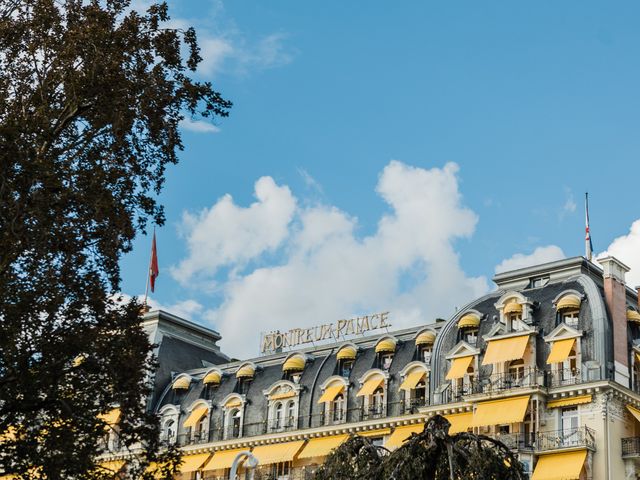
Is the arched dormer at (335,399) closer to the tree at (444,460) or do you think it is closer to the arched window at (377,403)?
the arched window at (377,403)

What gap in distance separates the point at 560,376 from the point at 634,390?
14.4 feet

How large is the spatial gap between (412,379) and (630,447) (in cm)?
1335

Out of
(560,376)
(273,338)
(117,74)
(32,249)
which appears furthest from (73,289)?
(273,338)

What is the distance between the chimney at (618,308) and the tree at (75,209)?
38.1 metres

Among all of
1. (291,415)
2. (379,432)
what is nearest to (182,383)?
(291,415)

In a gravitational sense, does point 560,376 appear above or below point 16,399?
above

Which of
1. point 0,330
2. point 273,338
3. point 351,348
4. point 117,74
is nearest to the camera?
point 0,330

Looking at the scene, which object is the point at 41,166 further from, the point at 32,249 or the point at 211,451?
the point at 211,451

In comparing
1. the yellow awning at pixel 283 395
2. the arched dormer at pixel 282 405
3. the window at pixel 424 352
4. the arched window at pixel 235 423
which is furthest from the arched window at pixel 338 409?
the arched window at pixel 235 423

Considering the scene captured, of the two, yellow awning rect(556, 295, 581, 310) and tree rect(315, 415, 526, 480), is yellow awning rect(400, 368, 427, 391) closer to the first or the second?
yellow awning rect(556, 295, 581, 310)

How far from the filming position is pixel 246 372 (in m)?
77.2

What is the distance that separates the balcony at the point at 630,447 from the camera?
60688 millimetres

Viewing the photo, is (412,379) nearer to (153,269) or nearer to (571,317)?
(571,317)

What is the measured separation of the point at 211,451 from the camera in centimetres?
7488
